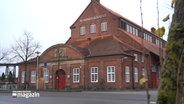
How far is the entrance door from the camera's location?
44625 millimetres

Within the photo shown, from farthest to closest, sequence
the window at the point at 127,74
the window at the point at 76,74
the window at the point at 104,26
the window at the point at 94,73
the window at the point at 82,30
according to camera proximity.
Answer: the window at the point at 82,30, the window at the point at 104,26, the window at the point at 76,74, the window at the point at 94,73, the window at the point at 127,74

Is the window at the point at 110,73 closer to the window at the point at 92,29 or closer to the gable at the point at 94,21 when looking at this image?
the gable at the point at 94,21

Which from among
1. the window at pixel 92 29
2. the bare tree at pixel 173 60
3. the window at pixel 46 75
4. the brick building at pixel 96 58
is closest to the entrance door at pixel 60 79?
the brick building at pixel 96 58

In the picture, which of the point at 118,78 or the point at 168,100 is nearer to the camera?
the point at 168,100

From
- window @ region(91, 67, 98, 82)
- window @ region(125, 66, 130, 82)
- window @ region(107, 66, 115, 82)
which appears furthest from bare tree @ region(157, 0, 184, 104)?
window @ region(91, 67, 98, 82)

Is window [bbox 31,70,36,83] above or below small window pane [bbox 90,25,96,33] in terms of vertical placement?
below

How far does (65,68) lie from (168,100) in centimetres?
4207

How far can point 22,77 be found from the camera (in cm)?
5153

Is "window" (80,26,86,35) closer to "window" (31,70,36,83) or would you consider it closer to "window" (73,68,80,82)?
"window" (73,68,80,82)

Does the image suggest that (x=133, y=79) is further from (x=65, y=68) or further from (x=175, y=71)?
(x=175, y=71)

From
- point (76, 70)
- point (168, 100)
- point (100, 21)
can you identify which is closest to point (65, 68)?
point (76, 70)

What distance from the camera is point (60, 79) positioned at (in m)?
44.9

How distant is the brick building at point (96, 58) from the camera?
40.1 m

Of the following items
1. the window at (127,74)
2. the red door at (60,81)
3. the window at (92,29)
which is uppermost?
the window at (92,29)
